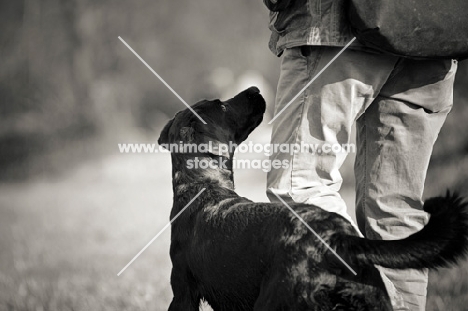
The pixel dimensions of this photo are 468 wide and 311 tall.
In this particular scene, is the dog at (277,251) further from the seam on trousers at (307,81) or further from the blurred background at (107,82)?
the blurred background at (107,82)

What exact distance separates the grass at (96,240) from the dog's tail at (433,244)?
0.52 m

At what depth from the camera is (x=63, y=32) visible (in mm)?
9680

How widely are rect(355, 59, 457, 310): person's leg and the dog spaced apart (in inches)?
19.9

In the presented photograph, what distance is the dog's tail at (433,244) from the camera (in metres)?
1.88

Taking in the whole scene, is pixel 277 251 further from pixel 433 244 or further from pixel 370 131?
pixel 370 131

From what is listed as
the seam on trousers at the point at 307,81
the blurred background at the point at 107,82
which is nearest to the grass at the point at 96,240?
the blurred background at the point at 107,82

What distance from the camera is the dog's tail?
1.88m

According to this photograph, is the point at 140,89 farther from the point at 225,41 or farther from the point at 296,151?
the point at 296,151

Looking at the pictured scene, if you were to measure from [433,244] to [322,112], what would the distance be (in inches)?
28.5

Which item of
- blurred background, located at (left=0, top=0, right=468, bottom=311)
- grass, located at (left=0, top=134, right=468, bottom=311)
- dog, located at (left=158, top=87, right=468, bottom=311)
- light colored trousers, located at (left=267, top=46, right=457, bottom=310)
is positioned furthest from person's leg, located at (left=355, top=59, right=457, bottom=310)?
blurred background, located at (left=0, top=0, right=468, bottom=311)

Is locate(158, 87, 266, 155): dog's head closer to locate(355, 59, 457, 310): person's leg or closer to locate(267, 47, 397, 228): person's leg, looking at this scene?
locate(267, 47, 397, 228): person's leg

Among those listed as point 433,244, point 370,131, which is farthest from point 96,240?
point 433,244

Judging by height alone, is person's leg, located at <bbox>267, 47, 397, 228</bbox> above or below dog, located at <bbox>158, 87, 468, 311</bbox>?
above

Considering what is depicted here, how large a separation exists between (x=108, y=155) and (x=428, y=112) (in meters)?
7.41
